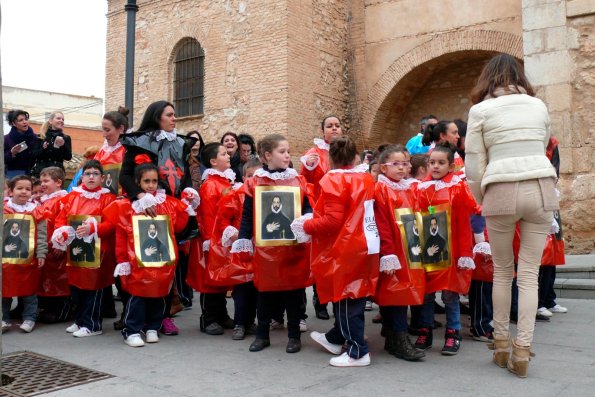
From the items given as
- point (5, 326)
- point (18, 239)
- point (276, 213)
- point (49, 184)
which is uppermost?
point (49, 184)

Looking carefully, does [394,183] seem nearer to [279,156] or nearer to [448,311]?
[279,156]

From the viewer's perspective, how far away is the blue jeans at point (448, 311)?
4.36 meters

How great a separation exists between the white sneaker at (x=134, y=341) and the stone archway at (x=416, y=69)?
1053 cm

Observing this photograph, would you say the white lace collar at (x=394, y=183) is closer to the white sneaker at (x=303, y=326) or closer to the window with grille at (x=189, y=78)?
the white sneaker at (x=303, y=326)

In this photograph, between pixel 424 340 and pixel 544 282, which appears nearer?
pixel 424 340

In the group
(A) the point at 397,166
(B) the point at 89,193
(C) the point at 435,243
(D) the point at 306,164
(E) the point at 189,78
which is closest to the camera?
(A) the point at 397,166

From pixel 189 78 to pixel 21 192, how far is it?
1065 cm

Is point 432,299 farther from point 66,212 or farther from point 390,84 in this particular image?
point 390,84

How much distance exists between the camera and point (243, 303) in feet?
16.8

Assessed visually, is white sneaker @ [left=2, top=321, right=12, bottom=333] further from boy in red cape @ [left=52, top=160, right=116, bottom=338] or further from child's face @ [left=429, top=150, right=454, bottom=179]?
child's face @ [left=429, top=150, right=454, bottom=179]

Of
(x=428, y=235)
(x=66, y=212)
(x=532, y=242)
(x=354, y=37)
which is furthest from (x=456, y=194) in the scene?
(x=354, y=37)

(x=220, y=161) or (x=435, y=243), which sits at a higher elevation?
(x=220, y=161)

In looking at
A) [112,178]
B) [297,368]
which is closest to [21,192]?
[112,178]

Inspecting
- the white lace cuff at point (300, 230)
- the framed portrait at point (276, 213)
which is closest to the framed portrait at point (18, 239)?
the framed portrait at point (276, 213)
